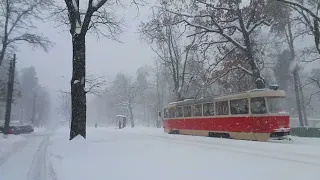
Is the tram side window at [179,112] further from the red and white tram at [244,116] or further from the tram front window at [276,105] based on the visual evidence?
the tram front window at [276,105]

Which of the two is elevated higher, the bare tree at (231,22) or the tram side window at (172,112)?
the bare tree at (231,22)

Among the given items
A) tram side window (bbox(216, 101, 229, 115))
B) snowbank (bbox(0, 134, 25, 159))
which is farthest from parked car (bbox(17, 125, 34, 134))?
tram side window (bbox(216, 101, 229, 115))

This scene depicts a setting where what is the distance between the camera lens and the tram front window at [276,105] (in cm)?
1820

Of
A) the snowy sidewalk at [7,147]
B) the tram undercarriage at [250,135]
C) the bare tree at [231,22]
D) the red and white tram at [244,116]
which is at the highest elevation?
the bare tree at [231,22]

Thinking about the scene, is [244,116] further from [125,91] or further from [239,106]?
[125,91]

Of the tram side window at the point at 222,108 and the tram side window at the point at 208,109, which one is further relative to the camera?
the tram side window at the point at 208,109

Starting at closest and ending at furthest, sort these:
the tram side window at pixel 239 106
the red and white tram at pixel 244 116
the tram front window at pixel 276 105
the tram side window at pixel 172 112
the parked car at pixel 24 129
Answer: the red and white tram at pixel 244 116, the tram front window at pixel 276 105, the tram side window at pixel 239 106, the tram side window at pixel 172 112, the parked car at pixel 24 129

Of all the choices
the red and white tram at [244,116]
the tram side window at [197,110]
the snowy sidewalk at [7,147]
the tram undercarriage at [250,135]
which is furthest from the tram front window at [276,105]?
the snowy sidewalk at [7,147]

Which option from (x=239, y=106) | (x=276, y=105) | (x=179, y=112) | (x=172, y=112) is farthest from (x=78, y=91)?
(x=172, y=112)

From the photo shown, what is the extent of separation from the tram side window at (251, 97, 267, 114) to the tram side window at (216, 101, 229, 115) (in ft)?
7.74

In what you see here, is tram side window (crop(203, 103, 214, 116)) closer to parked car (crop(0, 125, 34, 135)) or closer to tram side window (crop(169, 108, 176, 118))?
tram side window (crop(169, 108, 176, 118))

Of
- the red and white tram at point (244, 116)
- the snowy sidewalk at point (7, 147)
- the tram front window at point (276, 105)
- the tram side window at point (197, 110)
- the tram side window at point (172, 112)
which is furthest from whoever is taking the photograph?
the tram side window at point (172, 112)

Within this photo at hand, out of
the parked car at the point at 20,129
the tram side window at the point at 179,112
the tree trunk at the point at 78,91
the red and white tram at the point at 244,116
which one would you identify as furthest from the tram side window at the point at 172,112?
the parked car at the point at 20,129

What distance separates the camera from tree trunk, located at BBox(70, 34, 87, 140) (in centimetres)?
1547
